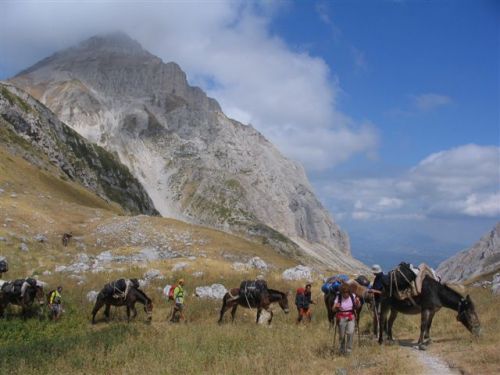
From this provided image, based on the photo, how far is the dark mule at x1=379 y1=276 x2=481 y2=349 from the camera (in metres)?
14.2

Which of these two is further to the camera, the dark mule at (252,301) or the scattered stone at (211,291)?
the scattered stone at (211,291)

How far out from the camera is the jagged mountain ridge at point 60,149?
90250 mm

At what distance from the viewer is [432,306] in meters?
14.3

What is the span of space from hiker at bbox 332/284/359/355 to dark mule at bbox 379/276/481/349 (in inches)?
81.3

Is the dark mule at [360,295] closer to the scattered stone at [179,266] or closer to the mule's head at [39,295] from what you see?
the mule's head at [39,295]

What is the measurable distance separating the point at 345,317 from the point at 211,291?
45.5 feet

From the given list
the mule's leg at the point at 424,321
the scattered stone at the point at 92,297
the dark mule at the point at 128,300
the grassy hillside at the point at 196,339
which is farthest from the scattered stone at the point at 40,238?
the mule's leg at the point at 424,321

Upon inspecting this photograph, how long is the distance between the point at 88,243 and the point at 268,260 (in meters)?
19.9

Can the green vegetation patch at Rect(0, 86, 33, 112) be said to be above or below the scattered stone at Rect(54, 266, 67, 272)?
above

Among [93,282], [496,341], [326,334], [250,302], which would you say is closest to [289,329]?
[326,334]

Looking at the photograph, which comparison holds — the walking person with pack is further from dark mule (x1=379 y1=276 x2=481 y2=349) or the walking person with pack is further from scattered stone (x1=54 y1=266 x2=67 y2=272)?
scattered stone (x1=54 y1=266 x2=67 y2=272)

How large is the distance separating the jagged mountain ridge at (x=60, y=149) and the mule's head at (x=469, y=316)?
81.5m

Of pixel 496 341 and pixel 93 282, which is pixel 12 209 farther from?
pixel 496 341

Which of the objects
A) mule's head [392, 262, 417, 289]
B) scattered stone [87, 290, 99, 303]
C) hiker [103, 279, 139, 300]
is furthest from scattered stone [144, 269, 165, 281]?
mule's head [392, 262, 417, 289]
